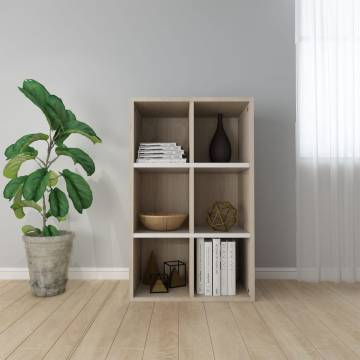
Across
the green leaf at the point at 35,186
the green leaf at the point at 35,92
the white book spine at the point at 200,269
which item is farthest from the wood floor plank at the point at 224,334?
the green leaf at the point at 35,92

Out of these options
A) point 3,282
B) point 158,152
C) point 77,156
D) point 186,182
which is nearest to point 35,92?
point 77,156

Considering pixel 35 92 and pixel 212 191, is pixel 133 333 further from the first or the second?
pixel 35 92

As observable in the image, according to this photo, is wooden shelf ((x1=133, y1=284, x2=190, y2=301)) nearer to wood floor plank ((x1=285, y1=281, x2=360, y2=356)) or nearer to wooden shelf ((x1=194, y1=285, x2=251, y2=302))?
wooden shelf ((x1=194, y1=285, x2=251, y2=302))

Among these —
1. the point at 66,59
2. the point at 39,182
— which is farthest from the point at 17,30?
the point at 39,182

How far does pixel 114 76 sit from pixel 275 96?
1132mm

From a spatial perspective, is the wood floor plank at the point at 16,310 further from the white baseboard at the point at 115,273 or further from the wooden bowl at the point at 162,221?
the wooden bowl at the point at 162,221

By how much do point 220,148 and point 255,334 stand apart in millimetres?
1075

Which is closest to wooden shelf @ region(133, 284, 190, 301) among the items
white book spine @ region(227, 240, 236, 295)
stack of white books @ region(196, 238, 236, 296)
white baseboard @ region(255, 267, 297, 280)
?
stack of white books @ region(196, 238, 236, 296)

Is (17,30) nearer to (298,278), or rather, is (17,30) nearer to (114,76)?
(114,76)

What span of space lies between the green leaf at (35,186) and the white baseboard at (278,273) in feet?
4.95

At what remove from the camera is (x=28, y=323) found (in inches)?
66.0

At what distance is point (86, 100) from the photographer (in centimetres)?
246

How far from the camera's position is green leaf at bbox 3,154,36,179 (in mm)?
2027

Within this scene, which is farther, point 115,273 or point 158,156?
point 115,273
